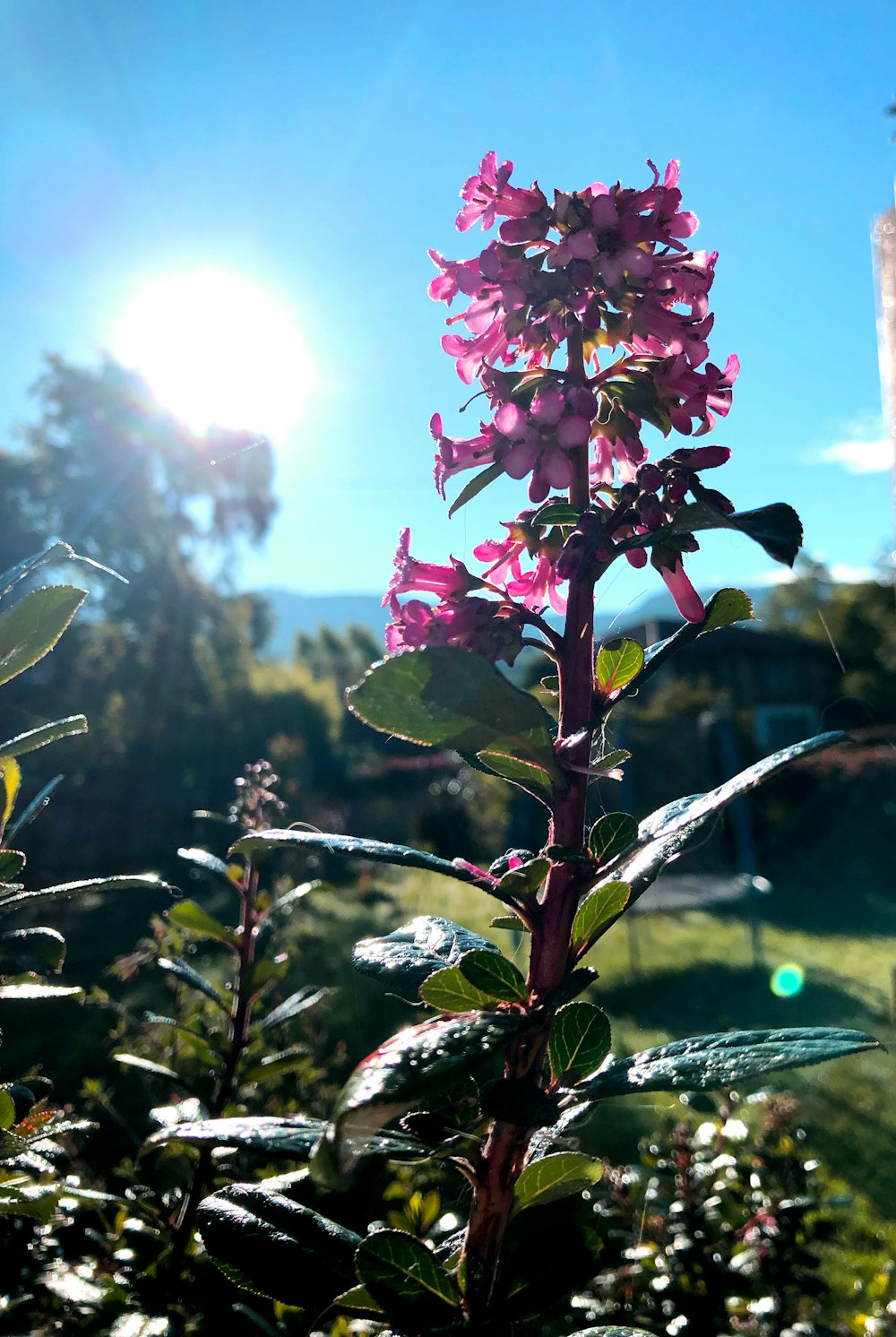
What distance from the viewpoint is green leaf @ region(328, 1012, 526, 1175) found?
38 cm

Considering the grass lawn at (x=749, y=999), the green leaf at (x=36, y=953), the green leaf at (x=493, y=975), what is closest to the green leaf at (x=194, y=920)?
the green leaf at (x=36, y=953)

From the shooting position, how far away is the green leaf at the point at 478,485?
2.26ft

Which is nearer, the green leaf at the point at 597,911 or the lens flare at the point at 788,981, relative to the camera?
the green leaf at the point at 597,911

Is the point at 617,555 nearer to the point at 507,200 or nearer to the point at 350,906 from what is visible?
the point at 507,200

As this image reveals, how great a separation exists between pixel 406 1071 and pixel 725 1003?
430cm

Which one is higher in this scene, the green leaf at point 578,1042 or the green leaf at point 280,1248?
the green leaf at point 578,1042

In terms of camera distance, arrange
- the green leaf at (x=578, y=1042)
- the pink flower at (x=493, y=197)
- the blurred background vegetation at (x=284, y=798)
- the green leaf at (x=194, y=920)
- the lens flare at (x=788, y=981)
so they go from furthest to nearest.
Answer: the lens flare at (x=788, y=981), the blurred background vegetation at (x=284, y=798), the green leaf at (x=194, y=920), the pink flower at (x=493, y=197), the green leaf at (x=578, y=1042)

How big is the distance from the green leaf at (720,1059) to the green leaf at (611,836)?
4.9 inches

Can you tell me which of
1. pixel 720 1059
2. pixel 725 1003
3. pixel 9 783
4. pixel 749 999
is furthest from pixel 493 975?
pixel 749 999

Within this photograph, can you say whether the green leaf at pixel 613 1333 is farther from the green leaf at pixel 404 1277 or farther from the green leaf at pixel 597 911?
the green leaf at pixel 597 911

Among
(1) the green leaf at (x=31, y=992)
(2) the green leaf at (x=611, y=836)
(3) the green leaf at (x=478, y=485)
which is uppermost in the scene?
(3) the green leaf at (x=478, y=485)

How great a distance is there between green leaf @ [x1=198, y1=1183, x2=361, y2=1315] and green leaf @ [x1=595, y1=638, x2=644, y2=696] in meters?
0.41

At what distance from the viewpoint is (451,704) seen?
49 centimetres

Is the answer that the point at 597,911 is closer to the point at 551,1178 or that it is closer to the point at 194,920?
the point at 551,1178
